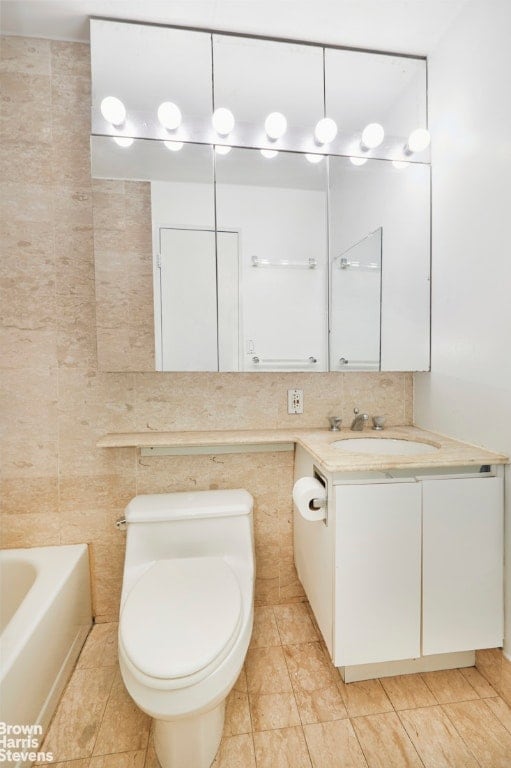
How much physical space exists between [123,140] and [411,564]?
1.89 m

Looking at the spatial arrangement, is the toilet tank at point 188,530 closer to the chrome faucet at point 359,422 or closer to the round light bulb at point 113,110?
the chrome faucet at point 359,422

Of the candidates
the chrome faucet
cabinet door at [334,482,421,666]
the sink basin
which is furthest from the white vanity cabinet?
the chrome faucet

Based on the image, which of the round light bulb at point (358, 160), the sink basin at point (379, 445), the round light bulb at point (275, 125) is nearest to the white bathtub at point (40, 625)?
the sink basin at point (379, 445)

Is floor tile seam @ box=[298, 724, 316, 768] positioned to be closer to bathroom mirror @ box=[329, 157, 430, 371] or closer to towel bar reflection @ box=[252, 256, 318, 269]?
bathroom mirror @ box=[329, 157, 430, 371]

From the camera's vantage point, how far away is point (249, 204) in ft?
4.96

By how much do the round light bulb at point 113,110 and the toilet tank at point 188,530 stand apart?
150 centimetres

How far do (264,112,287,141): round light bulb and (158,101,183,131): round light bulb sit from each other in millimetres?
357

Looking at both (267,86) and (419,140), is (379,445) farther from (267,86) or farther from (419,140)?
(267,86)

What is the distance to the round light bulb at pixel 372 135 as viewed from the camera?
1.55 meters

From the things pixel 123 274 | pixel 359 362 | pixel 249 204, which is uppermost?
pixel 249 204

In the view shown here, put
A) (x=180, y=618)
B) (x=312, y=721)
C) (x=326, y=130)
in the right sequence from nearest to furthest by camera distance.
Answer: (x=180, y=618) → (x=312, y=721) → (x=326, y=130)

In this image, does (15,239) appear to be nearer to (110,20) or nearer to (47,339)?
(47,339)

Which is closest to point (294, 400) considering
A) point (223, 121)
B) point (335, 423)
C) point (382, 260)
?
point (335, 423)

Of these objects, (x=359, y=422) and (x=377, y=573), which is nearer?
(x=377, y=573)
